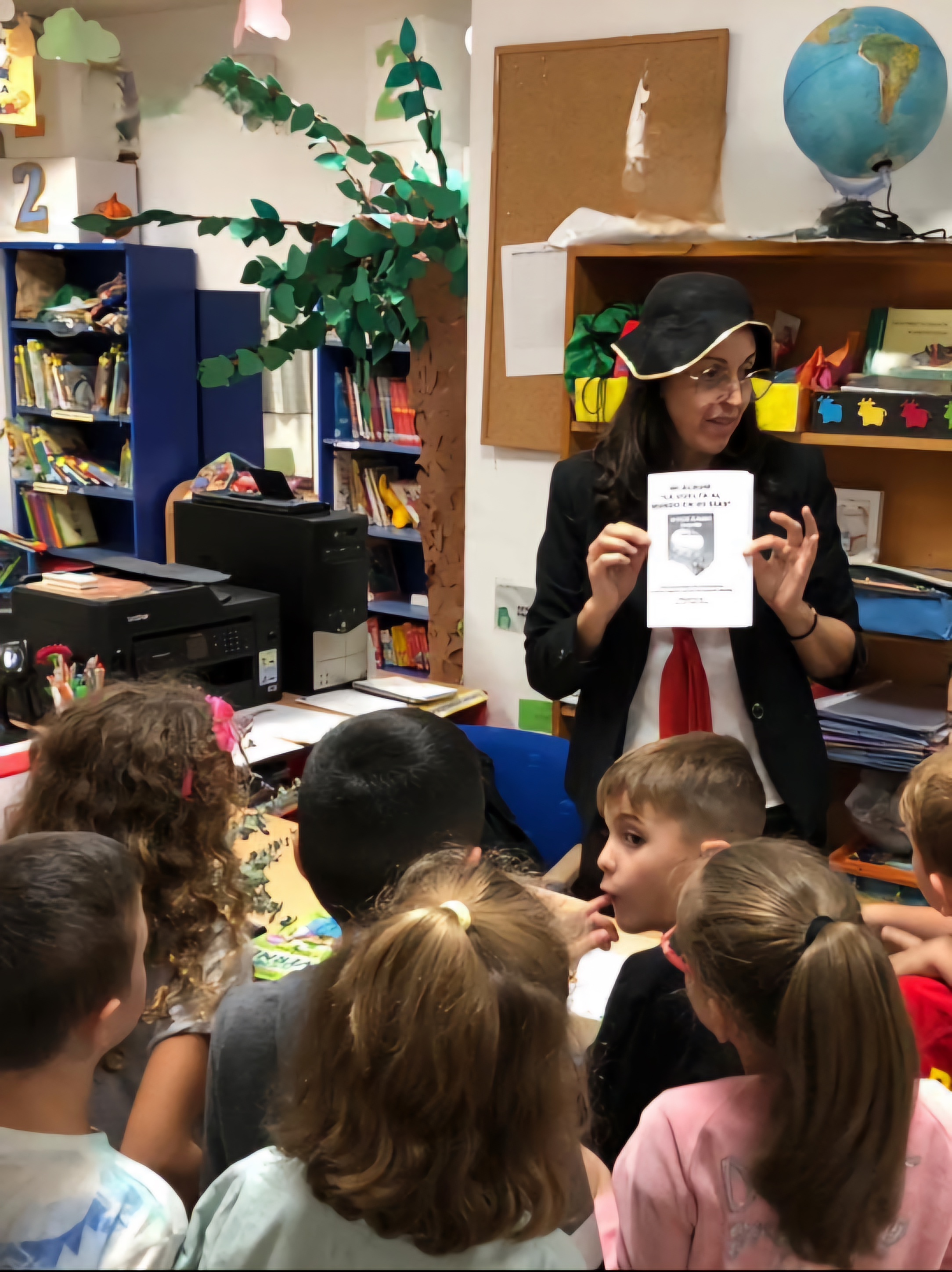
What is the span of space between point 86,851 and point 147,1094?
1.11 feet

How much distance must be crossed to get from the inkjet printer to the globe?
159cm

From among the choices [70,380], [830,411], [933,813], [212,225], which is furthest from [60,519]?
[933,813]

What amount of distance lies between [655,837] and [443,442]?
2110mm

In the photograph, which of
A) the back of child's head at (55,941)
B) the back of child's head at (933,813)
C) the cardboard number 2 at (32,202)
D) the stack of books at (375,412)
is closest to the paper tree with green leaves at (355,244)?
the stack of books at (375,412)

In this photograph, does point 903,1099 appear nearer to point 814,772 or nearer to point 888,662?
point 814,772

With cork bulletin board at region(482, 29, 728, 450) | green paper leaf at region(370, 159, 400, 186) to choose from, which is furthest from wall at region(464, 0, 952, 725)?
green paper leaf at region(370, 159, 400, 186)

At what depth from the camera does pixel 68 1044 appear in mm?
1033

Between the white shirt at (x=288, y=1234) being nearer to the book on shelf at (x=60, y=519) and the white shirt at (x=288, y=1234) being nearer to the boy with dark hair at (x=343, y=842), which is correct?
the boy with dark hair at (x=343, y=842)

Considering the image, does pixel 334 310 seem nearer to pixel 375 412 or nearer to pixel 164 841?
pixel 375 412

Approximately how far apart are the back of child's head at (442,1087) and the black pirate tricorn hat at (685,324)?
1.13 metres

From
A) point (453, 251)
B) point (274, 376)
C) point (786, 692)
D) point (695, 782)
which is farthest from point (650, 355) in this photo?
point (274, 376)

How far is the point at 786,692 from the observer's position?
183 cm

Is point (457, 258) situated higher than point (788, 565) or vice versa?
point (457, 258)

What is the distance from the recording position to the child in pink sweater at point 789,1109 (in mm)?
854
